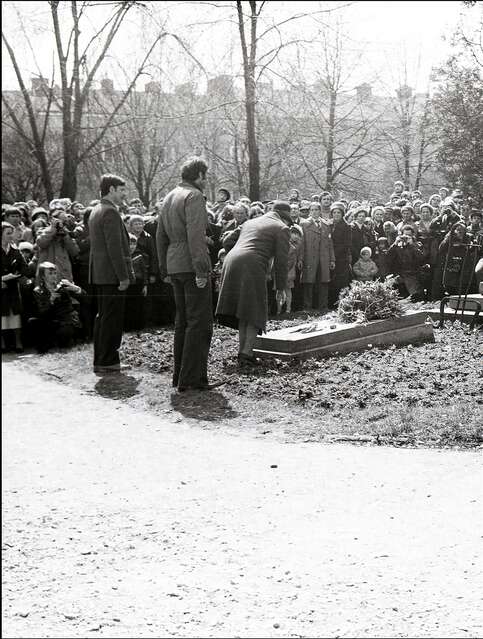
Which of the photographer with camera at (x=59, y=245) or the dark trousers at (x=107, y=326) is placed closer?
the photographer with camera at (x=59, y=245)

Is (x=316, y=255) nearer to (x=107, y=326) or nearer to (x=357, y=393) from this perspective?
(x=107, y=326)

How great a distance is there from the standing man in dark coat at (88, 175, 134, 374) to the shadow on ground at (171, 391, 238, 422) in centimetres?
91

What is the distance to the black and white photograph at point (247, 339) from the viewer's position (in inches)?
121

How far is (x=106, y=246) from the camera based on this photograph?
7.04 meters

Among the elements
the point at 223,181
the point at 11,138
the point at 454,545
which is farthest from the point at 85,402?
the point at 11,138

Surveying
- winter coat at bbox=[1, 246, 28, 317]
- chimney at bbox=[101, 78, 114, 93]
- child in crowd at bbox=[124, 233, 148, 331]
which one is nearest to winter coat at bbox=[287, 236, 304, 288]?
child in crowd at bbox=[124, 233, 148, 331]

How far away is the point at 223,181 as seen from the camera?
7.31 metres

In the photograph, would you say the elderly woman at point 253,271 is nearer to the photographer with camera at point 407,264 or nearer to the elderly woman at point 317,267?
the photographer with camera at point 407,264

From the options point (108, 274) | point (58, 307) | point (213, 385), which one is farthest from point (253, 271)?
point (58, 307)

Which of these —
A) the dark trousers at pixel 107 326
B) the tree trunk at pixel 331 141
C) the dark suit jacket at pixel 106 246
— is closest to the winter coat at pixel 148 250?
the dark trousers at pixel 107 326

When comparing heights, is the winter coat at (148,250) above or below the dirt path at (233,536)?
above

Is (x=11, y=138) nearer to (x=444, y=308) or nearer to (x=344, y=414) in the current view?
(x=344, y=414)

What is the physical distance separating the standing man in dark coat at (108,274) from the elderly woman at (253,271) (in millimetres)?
877

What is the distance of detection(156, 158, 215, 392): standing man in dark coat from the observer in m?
6.35
